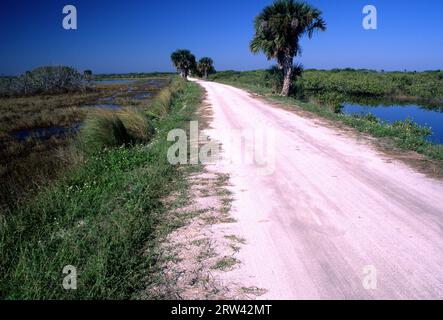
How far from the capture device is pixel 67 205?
5461 mm

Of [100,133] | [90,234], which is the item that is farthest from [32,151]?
[90,234]

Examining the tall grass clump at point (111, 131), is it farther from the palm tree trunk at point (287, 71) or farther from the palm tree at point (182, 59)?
the palm tree at point (182, 59)

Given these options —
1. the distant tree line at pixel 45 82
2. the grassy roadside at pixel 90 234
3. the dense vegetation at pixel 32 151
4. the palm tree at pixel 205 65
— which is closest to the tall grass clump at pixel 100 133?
the dense vegetation at pixel 32 151

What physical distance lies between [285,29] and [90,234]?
22164 millimetres

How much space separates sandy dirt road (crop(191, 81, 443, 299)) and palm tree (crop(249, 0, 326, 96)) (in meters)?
17.8

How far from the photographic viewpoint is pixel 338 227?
438 centimetres

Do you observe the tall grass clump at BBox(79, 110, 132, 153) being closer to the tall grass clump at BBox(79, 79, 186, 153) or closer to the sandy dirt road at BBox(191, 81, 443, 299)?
the tall grass clump at BBox(79, 79, 186, 153)

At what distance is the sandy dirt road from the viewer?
131 inches

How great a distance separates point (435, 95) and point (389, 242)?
30640 mm

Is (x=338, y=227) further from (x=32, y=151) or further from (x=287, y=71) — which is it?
(x=287, y=71)

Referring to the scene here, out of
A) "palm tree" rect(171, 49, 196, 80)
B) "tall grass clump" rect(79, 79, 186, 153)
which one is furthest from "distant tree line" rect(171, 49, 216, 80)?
"tall grass clump" rect(79, 79, 186, 153)
